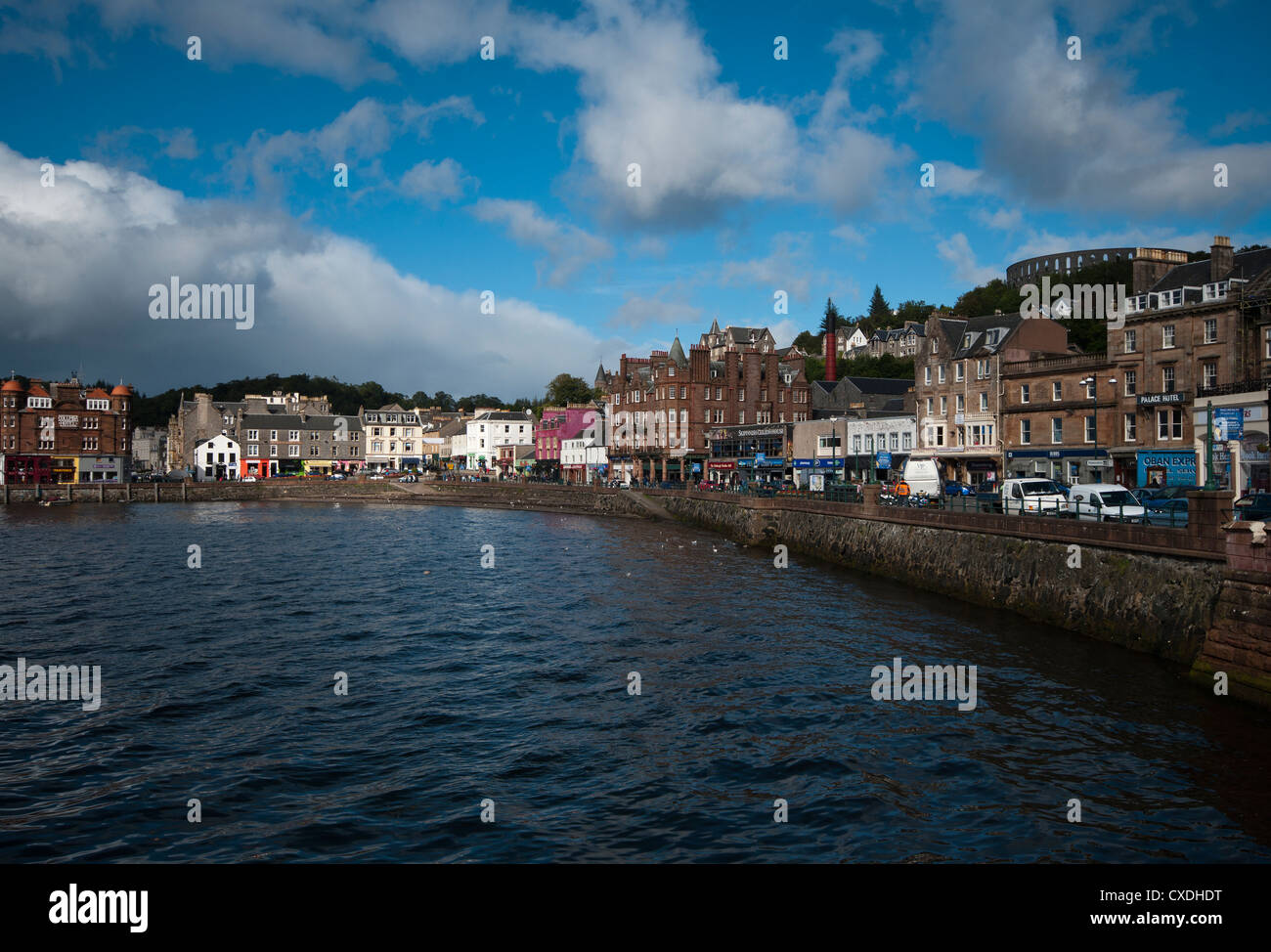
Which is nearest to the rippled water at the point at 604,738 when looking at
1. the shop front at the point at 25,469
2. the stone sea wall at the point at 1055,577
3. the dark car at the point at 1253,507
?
the stone sea wall at the point at 1055,577

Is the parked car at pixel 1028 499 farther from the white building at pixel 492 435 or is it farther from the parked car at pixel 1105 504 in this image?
the white building at pixel 492 435

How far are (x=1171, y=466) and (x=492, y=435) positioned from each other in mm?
106816

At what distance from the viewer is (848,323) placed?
19750 centimetres

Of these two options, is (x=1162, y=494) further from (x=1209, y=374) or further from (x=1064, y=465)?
(x=1064, y=465)

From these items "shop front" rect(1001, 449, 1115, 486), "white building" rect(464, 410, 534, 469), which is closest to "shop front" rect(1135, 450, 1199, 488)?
"shop front" rect(1001, 449, 1115, 486)

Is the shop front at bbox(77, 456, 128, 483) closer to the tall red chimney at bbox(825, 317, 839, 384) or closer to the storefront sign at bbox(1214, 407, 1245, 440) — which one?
the tall red chimney at bbox(825, 317, 839, 384)

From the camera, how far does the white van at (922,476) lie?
4812cm

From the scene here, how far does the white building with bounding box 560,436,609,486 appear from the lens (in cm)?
11056

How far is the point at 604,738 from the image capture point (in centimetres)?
1703

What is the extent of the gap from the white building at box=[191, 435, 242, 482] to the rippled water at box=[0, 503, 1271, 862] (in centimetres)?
10371

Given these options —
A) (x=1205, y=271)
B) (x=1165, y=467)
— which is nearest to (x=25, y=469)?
(x=1165, y=467)

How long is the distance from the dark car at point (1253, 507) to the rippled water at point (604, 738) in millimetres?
6036
